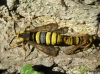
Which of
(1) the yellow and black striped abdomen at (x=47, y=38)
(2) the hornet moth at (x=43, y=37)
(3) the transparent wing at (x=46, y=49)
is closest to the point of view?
(3) the transparent wing at (x=46, y=49)

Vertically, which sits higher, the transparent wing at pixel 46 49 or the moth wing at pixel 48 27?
the moth wing at pixel 48 27

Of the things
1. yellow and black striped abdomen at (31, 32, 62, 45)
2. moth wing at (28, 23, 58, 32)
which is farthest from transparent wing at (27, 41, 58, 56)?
moth wing at (28, 23, 58, 32)

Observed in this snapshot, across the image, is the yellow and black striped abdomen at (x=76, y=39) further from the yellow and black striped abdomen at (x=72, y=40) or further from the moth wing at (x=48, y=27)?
the moth wing at (x=48, y=27)

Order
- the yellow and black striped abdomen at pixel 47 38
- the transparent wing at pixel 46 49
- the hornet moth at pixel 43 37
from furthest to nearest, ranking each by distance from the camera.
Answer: the yellow and black striped abdomen at pixel 47 38 < the hornet moth at pixel 43 37 < the transparent wing at pixel 46 49

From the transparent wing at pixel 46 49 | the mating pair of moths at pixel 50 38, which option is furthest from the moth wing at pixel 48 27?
the transparent wing at pixel 46 49

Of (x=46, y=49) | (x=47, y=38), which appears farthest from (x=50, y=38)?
(x=46, y=49)

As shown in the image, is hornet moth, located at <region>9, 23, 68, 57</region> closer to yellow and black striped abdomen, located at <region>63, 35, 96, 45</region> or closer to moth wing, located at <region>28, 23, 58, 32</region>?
moth wing, located at <region>28, 23, 58, 32</region>

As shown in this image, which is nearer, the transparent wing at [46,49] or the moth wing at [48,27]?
the transparent wing at [46,49]

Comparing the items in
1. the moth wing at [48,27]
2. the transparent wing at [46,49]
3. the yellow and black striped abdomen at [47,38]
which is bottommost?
the transparent wing at [46,49]

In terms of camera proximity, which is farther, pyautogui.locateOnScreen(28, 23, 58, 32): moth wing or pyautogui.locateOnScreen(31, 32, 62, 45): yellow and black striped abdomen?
pyautogui.locateOnScreen(31, 32, 62, 45): yellow and black striped abdomen

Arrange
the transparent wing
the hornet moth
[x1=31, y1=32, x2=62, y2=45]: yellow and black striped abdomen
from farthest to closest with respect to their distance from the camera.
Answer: [x1=31, y1=32, x2=62, y2=45]: yellow and black striped abdomen, the hornet moth, the transparent wing
